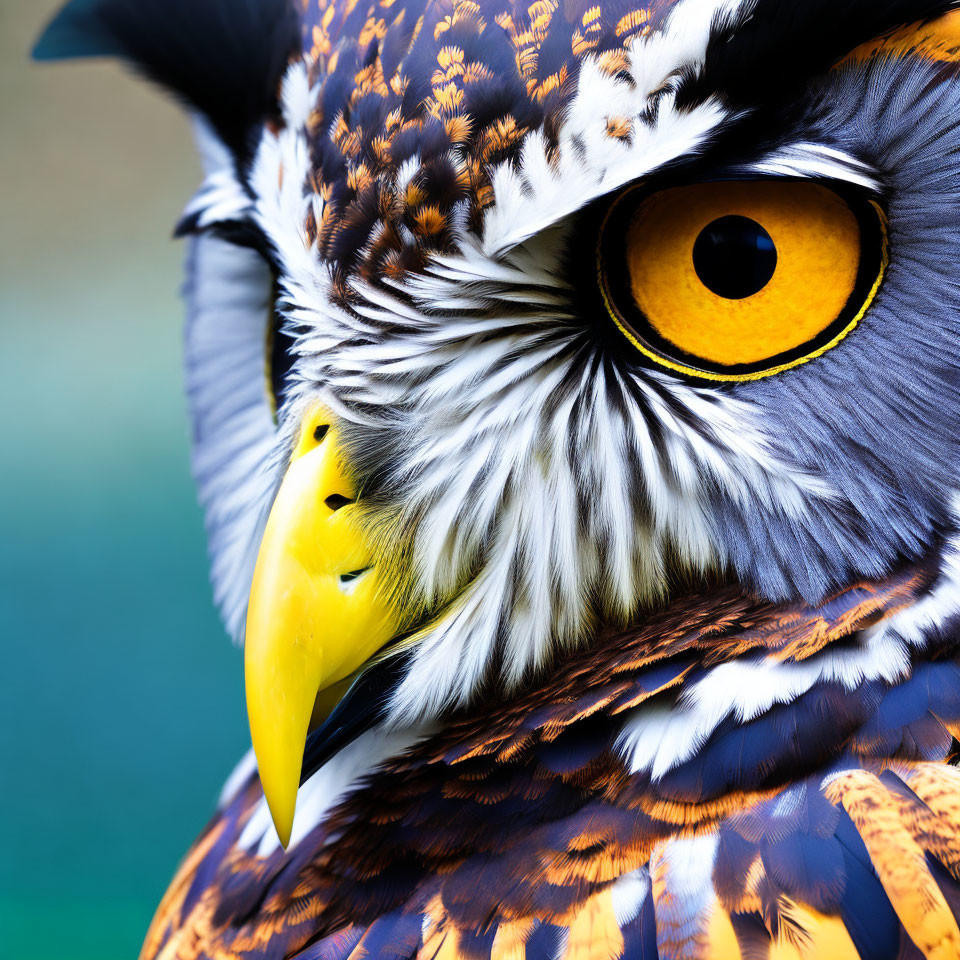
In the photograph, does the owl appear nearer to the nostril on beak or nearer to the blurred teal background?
the nostril on beak

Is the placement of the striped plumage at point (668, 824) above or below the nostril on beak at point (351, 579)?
below

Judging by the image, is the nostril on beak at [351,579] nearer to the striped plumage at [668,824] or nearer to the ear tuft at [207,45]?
the striped plumage at [668,824]

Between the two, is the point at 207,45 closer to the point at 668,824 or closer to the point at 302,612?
the point at 302,612

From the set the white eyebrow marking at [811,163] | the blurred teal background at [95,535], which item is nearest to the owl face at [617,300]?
the white eyebrow marking at [811,163]

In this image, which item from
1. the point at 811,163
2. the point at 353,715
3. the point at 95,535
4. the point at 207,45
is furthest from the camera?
the point at 95,535

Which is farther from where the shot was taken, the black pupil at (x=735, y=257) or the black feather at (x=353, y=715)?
the black feather at (x=353, y=715)

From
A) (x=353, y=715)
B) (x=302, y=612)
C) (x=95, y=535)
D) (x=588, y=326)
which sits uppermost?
(x=588, y=326)

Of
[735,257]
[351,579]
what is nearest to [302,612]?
[351,579]

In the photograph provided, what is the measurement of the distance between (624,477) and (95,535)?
8.17 ft

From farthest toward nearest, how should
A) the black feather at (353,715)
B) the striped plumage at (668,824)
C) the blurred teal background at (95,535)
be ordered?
the blurred teal background at (95,535) < the black feather at (353,715) < the striped plumage at (668,824)

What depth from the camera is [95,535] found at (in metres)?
2.90

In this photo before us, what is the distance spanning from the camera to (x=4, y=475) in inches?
118

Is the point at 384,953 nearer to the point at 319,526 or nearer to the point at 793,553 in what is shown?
the point at 319,526

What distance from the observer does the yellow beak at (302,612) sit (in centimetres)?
70
